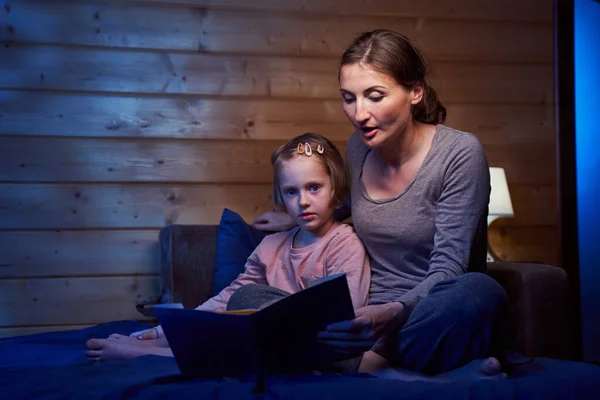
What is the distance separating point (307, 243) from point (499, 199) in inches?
42.3

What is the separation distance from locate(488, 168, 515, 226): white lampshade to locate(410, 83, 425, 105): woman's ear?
1023 mm

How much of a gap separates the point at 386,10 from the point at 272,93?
1.90 feet

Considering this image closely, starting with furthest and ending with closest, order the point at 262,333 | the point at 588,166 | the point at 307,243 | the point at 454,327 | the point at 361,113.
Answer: the point at 588,166
the point at 307,243
the point at 361,113
the point at 454,327
the point at 262,333

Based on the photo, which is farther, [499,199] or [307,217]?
[499,199]

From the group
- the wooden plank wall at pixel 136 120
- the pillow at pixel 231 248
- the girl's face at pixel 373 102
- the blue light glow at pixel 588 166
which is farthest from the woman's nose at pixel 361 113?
the blue light glow at pixel 588 166

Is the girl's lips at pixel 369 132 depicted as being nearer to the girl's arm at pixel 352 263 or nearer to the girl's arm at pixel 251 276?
the girl's arm at pixel 352 263

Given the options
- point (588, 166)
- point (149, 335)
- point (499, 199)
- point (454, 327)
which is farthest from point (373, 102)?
point (588, 166)

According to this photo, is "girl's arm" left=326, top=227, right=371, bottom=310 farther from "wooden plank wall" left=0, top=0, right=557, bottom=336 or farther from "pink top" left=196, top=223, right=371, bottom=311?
"wooden plank wall" left=0, top=0, right=557, bottom=336

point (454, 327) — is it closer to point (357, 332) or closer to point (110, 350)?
point (357, 332)

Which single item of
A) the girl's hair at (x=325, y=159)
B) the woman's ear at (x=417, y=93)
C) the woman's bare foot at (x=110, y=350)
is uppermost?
the woman's ear at (x=417, y=93)

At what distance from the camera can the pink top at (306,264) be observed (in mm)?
1771

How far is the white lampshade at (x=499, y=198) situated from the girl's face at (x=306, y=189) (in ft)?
3.39

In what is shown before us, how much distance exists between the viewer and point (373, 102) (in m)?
1.67

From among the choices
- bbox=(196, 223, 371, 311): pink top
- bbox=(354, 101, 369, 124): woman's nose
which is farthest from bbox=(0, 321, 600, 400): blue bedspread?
bbox=(354, 101, 369, 124): woman's nose
